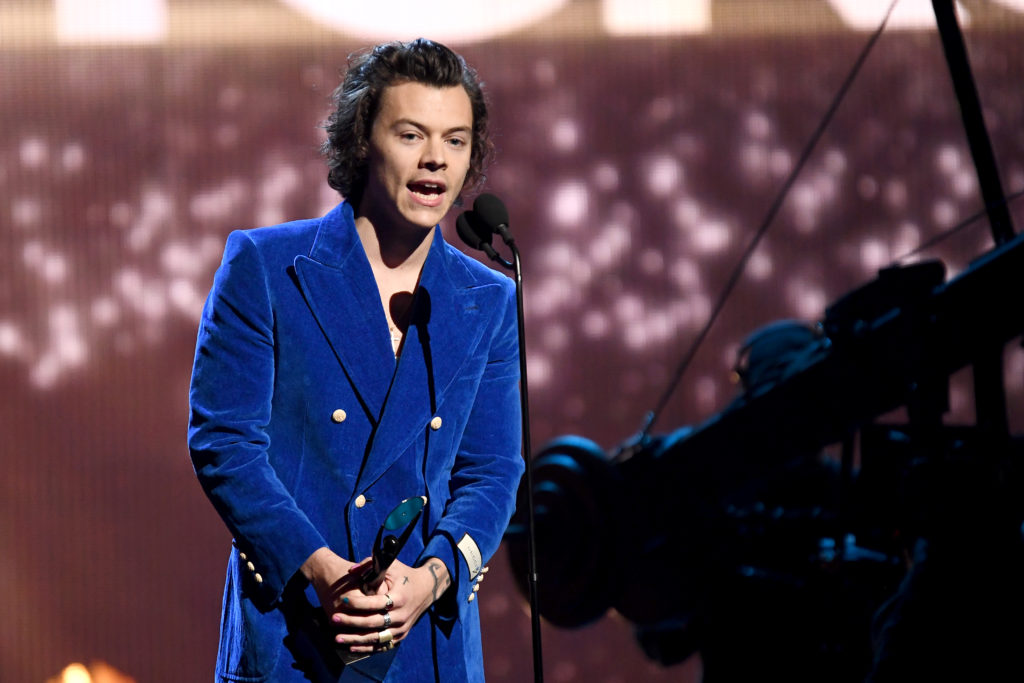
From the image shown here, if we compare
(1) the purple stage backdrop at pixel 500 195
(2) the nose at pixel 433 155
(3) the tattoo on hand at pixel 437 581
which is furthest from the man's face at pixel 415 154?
(1) the purple stage backdrop at pixel 500 195

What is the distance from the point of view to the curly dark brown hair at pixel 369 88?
132 centimetres

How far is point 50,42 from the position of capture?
3293 mm

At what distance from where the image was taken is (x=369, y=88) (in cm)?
134

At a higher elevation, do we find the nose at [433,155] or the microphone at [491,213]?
the nose at [433,155]

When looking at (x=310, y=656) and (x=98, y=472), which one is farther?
(x=98, y=472)

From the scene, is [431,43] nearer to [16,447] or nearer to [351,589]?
[351,589]

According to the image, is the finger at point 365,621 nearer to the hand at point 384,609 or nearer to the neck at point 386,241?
the hand at point 384,609

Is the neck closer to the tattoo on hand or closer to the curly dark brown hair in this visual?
the curly dark brown hair

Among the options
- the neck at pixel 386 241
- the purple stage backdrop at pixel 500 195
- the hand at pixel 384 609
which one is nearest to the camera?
the hand at pixel 384 609

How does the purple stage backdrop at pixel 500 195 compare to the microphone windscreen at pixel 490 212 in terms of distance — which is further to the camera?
the purple stage backdrop at pixel 500 195

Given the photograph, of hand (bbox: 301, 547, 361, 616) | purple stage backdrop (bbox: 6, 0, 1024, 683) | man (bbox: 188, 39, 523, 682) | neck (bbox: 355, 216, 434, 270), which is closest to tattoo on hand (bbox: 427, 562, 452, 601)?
man (bbox: 188, 39, 523, 682)

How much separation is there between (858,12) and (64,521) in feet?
10.5

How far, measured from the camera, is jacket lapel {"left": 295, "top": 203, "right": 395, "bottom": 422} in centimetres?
123

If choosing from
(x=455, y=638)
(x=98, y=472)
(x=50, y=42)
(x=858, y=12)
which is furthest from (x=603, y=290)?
(x=455, y=638)
